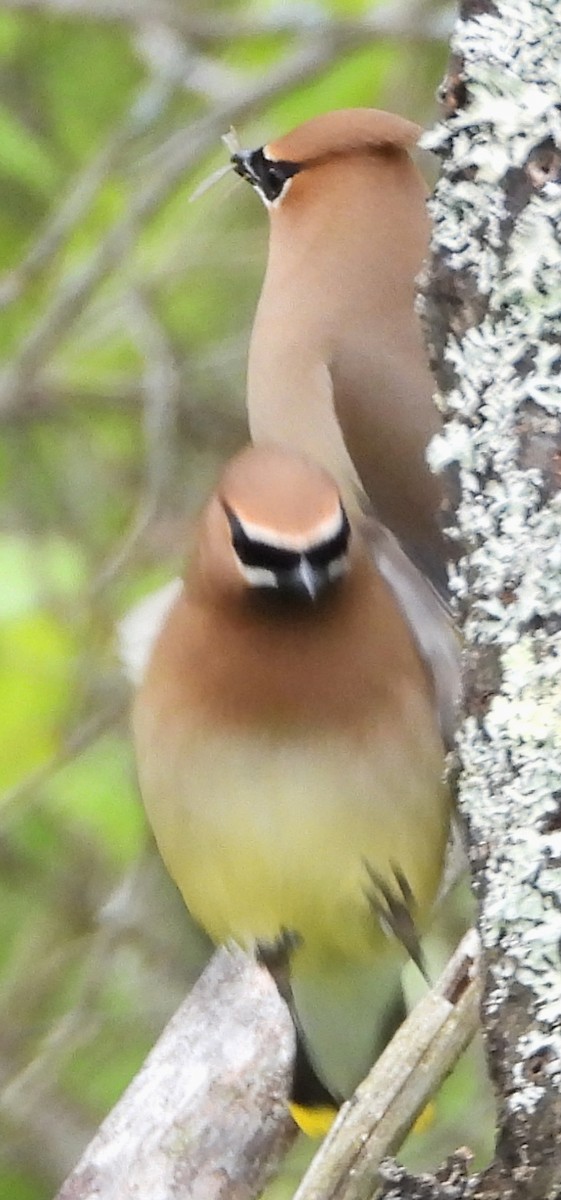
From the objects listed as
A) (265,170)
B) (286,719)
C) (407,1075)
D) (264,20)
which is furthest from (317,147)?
(407,1075)

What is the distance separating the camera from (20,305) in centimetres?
222

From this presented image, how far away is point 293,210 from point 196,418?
798 mm

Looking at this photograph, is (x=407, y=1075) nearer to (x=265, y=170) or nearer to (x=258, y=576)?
(x=258, y=576)

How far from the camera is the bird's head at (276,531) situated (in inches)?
34.5

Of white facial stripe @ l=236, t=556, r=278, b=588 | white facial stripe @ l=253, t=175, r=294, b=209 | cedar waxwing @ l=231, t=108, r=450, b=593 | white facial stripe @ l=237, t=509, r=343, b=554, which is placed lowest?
cedar waxwing @ l=231, t=108, r=450, b=593

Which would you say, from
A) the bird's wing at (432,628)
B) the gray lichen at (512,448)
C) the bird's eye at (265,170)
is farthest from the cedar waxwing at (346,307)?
the gray lichen at (512,448)

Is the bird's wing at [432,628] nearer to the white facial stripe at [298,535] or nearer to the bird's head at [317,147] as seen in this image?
the white facial stripe at [298,535]

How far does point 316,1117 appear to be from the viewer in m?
1.18

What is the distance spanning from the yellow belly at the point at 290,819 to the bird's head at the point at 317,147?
2.18 ft

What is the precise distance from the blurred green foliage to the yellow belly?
0.62 meters

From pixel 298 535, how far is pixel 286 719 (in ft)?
0.37

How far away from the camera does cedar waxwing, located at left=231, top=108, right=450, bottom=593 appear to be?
144cm

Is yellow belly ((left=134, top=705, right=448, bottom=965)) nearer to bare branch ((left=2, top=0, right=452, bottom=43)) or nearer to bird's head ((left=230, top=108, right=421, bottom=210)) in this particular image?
bird's head ((left=230, top=108, right=421, bottom=210))

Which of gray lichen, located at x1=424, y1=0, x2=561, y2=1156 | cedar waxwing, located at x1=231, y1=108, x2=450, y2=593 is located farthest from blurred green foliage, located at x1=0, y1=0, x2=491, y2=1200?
gray lichen, located at x1=424, y1=0, x2=561, y2=1156
